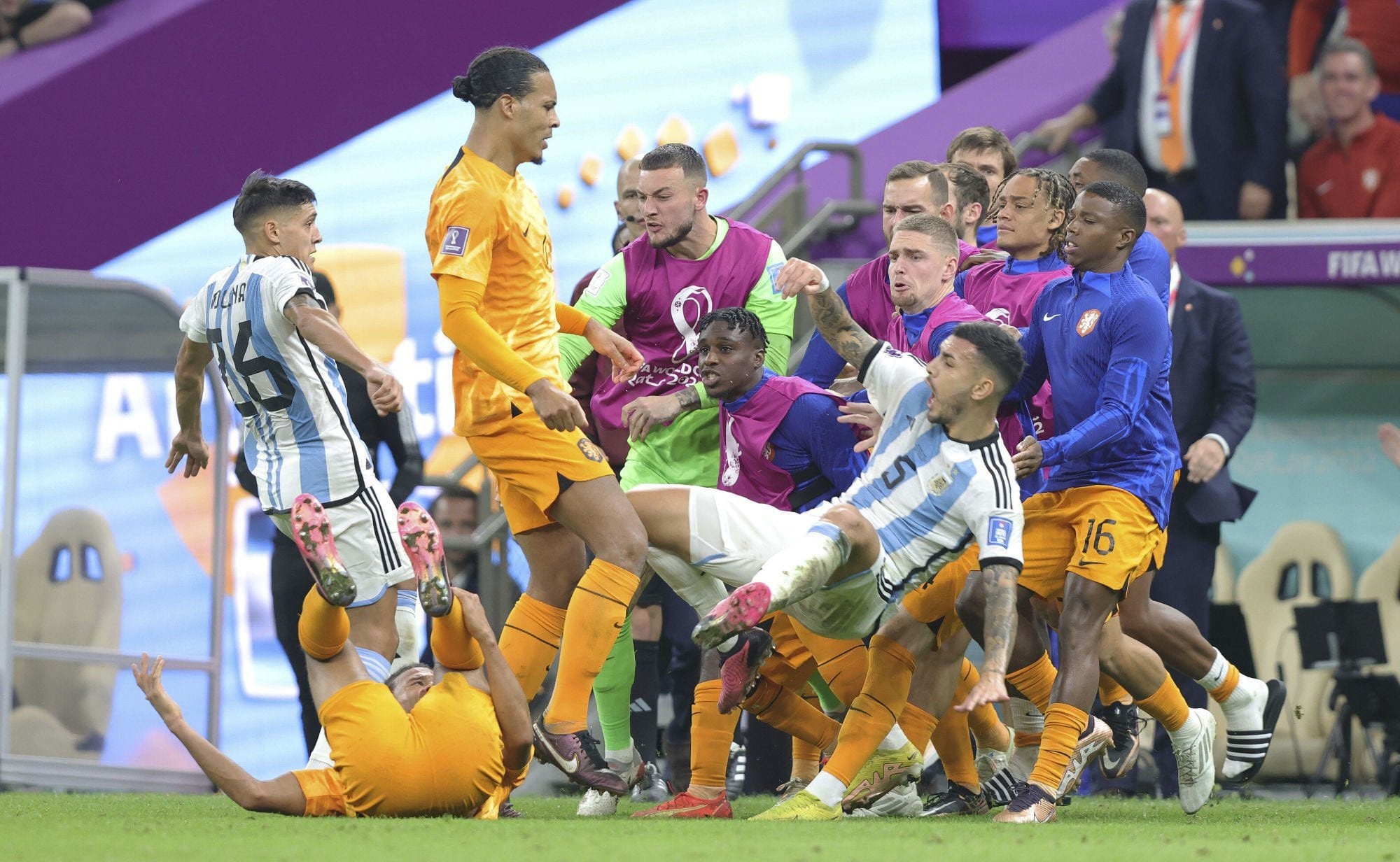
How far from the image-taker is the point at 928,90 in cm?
1224

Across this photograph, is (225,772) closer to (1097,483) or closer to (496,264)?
(496,264)

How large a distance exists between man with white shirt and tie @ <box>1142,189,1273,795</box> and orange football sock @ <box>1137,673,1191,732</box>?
1.48 meters

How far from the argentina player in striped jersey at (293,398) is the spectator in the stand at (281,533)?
1.16m

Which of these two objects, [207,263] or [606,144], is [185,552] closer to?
[207,263]

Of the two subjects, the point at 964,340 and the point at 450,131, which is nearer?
the point at 964,340

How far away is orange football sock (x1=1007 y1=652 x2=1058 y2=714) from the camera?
619cm

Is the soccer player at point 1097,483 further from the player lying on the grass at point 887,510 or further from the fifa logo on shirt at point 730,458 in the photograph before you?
the fifa logo on shirt at point 730,458

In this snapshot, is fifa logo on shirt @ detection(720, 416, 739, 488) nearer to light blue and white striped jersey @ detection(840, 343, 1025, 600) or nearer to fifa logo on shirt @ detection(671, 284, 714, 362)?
fifa logo on shirt @ detection(671, 284, 714, 362)

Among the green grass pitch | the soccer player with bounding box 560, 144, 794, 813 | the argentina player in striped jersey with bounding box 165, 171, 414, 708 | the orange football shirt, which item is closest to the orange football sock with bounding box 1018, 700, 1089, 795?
the green grass pitch

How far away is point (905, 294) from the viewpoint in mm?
6125

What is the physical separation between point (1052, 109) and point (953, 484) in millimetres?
5797

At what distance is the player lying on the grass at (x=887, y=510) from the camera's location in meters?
5.43

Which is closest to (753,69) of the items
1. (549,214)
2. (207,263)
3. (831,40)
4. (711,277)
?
(831,40)

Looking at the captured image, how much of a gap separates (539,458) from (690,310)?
104 centimetres
